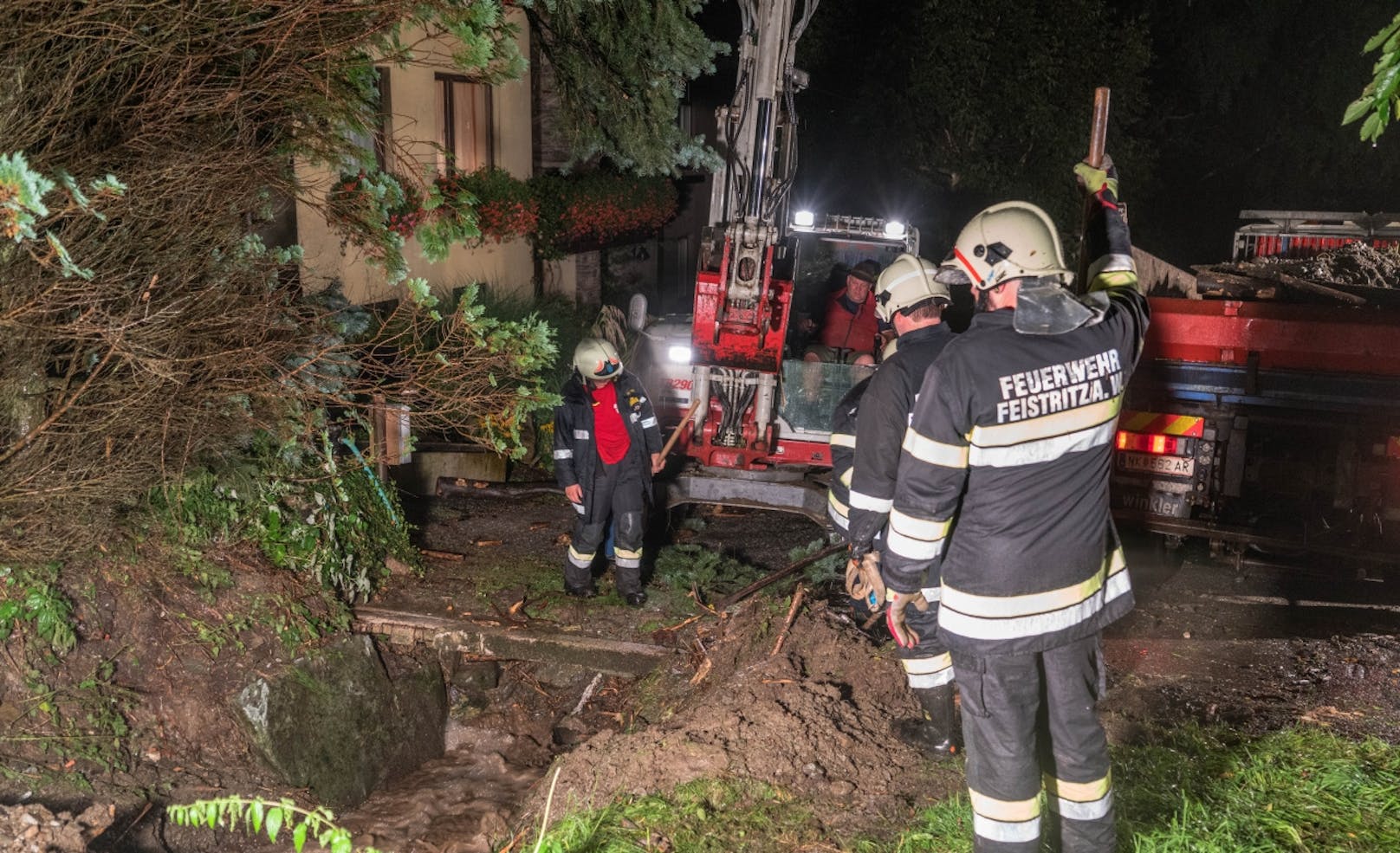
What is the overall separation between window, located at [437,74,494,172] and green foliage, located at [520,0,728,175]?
4180 millimetres

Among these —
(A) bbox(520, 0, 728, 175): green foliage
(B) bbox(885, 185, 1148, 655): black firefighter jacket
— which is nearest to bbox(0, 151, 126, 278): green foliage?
(B) bbox(885, 185, 1148, 655): black firefighter jacket

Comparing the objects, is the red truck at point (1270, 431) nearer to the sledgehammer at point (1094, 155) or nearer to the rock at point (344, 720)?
the sledgehammer at point (1094, 155)

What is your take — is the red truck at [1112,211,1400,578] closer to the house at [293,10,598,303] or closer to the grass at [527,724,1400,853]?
the grass at [527,724,1400,853]

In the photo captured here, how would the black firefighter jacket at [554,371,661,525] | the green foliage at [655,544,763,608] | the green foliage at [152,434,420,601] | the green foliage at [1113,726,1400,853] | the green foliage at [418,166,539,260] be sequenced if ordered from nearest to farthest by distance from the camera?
the green foliage at [1113,726,1400,853]
the green foliage at [152,434,420,601]
the black firefighter jacket at [554,371,661,525]
the green foliage at [655,544,763,608]
the green foliage at [418,166,539,260]

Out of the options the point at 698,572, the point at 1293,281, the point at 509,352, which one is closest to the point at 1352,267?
the point at 1293,281

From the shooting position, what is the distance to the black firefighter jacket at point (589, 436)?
673 cm

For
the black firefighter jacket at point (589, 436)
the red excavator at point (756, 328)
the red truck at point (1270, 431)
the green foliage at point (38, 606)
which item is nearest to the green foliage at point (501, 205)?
the red excavator at point (756, 328)

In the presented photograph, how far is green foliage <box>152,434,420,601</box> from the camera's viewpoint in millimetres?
5859

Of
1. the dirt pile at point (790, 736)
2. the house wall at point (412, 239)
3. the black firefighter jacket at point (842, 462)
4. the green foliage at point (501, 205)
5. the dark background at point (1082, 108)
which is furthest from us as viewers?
the dark background at point (1082, 108)

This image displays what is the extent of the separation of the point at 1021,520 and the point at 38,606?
4344 mm

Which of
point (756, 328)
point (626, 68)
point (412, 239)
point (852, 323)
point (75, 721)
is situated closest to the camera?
point (75, 721)

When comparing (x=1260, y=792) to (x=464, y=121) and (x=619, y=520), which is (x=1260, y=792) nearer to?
(x=619, y=520)

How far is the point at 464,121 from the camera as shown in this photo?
40.0 ft

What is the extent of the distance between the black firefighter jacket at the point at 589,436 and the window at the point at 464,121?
5.73 meters
